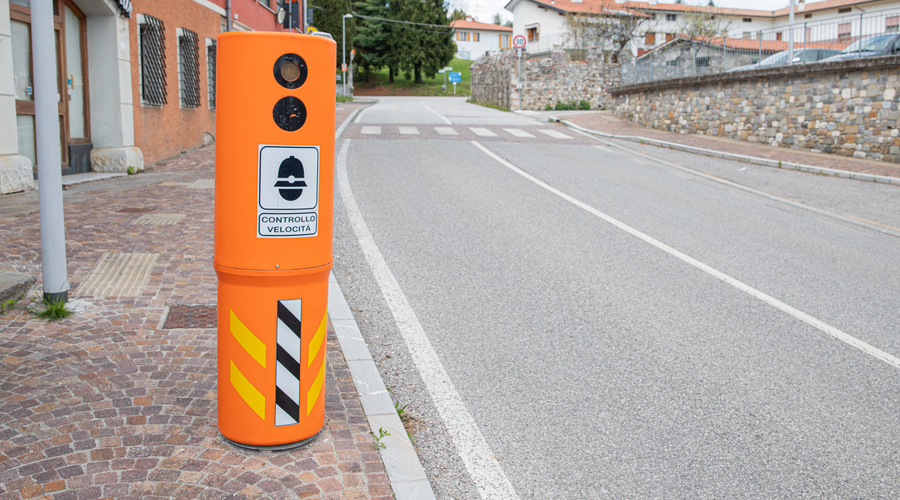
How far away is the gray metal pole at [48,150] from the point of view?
4.61 metres

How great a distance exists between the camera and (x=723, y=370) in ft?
15.0

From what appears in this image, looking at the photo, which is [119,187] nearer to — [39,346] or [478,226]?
[478,226]

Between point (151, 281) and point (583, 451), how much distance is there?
3.87 meters

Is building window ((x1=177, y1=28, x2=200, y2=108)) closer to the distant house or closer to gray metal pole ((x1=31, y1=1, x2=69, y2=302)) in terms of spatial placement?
gray metal pole ((x1=31, y1=1, x2=69, y2=302))

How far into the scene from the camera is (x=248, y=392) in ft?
10.4

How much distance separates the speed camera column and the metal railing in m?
16.9

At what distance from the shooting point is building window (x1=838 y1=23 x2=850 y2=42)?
677 inches

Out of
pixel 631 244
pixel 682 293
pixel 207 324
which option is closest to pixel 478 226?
pixel 631 244

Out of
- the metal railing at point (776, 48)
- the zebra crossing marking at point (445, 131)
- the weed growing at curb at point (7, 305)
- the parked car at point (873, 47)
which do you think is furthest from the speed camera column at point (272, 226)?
the zebra crossing marking at point (445, 131)

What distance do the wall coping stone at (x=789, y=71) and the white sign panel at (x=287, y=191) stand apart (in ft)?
50.4

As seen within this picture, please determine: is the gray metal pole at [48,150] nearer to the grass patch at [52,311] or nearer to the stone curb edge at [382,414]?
the grass patch at [52,311]

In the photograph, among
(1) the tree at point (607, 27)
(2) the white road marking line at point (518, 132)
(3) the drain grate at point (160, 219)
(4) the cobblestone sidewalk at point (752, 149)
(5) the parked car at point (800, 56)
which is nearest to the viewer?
(3) the drain grate at point (160, 219)

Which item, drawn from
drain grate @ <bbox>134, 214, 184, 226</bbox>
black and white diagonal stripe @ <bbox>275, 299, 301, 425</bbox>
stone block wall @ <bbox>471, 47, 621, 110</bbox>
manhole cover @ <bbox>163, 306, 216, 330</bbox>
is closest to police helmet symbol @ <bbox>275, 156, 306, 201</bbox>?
black and white diagonal stripe @ <bbox>275, 299, 301, 425</bbox>

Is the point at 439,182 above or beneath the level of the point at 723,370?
above
